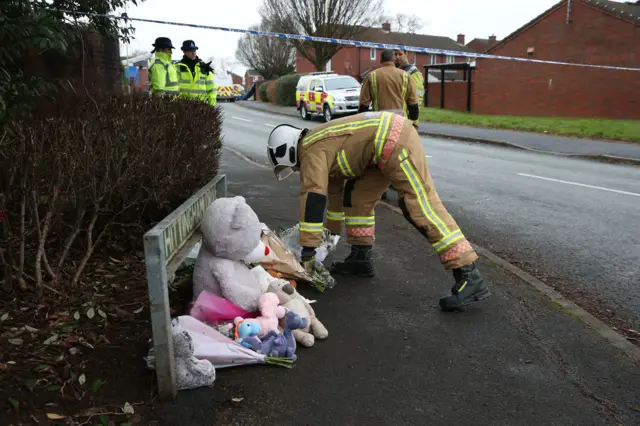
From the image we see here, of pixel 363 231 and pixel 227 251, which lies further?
pixel 363 231

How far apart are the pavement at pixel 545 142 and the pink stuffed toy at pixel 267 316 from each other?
36.0ft

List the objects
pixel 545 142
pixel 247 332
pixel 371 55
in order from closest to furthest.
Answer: pixel 247 332 → pixel 545 142 → pixel 371 55

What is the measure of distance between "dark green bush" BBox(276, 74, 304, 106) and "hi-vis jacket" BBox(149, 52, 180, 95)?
29770 mm

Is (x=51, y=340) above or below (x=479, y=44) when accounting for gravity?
below

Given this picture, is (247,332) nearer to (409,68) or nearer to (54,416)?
(54,416)

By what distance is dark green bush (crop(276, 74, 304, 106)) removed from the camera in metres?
37.6

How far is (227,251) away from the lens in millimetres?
3436

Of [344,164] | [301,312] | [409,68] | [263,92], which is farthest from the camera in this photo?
[263,92]

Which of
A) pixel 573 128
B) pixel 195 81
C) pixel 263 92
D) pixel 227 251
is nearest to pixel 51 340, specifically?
pixel 227 251

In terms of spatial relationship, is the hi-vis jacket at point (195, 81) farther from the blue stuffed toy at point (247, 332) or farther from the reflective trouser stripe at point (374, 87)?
the blue stuffed toy at point (247, 332)

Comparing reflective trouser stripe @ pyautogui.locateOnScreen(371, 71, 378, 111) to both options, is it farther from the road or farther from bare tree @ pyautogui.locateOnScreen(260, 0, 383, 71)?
bare tree @ pyautogui.locateOnScreen(260, 0, 383, 71)

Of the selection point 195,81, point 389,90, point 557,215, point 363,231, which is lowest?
point 557,215

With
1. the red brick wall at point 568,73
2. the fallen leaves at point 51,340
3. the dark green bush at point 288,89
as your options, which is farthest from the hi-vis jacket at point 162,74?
the dark green bush at point 288,89

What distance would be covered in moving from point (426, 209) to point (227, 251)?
1371 millimetres
